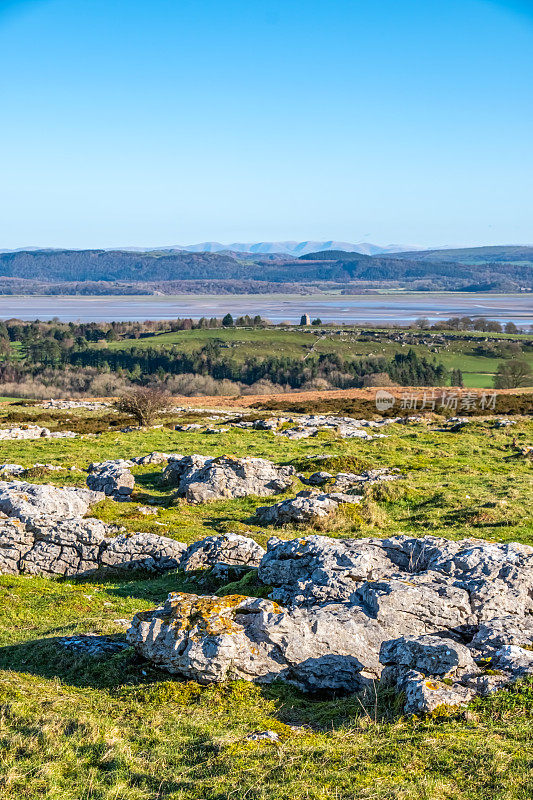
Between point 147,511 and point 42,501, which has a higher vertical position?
point 42,501

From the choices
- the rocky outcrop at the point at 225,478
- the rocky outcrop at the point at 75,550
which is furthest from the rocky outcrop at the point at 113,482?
the rocky outcrop at the point at 75,550

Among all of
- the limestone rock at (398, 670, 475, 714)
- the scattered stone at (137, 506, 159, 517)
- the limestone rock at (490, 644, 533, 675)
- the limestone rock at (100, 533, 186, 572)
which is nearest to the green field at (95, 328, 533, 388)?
the scattered stone at (137, 506, 159, 517)

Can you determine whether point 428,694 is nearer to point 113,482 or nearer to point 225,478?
point 225,478

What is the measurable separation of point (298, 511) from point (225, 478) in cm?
467

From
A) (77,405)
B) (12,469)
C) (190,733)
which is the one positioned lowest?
(77,405)

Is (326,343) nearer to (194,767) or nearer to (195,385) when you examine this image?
(195,385)

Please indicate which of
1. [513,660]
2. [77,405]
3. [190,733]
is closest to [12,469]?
[190,733]

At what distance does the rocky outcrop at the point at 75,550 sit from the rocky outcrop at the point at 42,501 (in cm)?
47

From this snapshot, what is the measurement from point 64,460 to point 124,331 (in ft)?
432

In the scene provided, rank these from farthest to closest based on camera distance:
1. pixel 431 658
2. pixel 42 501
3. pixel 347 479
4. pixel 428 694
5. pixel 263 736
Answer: pixel 347 479, pixel 42 501, pixel 431 658, pixel 428 694, pixel 263 736

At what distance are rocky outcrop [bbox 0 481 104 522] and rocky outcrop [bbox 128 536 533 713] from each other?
7.83 metres

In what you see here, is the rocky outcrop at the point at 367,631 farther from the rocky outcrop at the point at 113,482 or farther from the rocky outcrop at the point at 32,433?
the rocky outcrop at the point at 32,433

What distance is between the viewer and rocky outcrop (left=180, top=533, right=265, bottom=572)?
14.1m

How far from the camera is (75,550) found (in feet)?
49.5
